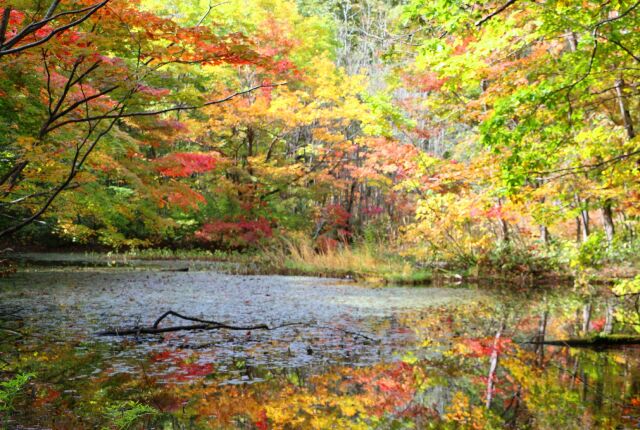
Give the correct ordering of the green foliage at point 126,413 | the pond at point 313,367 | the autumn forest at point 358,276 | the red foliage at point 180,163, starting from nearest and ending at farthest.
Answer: the green foliage at point 126,413, the pond at point 313,367, the autumn forest at point 358,276, the red foliage at point 180,163

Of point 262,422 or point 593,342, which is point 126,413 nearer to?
point 262,422

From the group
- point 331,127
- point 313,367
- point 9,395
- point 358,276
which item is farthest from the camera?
point 331,127

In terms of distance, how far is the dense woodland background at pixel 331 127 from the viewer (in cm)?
389

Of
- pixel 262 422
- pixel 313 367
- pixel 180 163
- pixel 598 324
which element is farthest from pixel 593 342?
pixel 180 163

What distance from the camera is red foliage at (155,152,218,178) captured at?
9.94 meters

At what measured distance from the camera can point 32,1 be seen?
333 centimetres

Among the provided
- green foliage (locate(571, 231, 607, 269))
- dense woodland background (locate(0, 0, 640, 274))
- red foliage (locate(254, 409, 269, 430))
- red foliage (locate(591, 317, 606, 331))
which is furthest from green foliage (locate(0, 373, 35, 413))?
green foliage (locate(571, 231, 607, 269))

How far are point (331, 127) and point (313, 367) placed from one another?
14.6 meters

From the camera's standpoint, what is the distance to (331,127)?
56.2 feet

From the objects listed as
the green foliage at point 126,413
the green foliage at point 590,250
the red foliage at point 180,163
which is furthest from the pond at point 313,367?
the red foliage at point 180,163

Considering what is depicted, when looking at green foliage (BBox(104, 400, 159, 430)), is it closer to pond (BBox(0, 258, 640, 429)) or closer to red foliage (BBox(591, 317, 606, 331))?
pond (BBox(0, 258, 640, 429))

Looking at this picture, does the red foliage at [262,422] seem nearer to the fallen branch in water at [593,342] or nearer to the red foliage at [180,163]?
the fallen branch in water at [593,342]

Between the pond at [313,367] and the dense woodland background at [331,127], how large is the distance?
816 millimetres

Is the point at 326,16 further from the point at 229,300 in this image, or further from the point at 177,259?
the point at 229,300
